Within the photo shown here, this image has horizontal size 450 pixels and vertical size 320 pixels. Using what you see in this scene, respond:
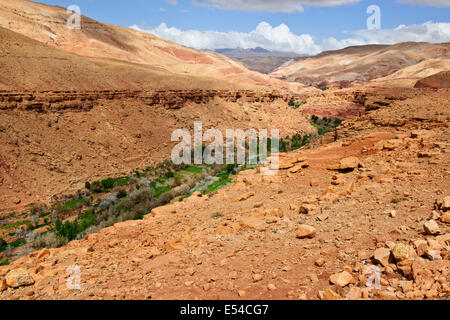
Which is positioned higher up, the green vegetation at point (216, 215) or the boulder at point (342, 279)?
the boulder at point (342, 279)

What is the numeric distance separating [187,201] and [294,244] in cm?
615

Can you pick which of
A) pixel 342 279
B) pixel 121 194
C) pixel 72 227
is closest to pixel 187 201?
→ pixel 342 279

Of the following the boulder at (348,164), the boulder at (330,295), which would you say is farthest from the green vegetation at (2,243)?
the boulder at (330,295)

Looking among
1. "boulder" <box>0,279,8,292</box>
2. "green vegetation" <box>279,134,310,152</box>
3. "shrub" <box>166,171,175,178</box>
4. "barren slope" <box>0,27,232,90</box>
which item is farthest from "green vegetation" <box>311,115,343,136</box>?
"boulder" <box>0,279,8,292</box>

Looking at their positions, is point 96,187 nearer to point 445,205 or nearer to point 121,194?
point 121,194

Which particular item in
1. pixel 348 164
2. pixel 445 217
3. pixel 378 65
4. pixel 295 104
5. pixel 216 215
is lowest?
pixel 216 215

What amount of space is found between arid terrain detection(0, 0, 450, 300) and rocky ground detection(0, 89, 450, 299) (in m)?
→ 0.03

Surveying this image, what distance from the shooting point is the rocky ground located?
432cm

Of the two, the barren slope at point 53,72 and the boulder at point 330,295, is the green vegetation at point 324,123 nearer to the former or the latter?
the barren slope at point 53,72

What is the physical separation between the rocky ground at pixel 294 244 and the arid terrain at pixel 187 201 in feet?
0.11

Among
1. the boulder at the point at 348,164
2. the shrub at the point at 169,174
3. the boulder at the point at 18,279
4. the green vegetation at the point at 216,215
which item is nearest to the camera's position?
the boulder at the point at 18,279

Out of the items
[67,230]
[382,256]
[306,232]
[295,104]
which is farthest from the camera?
[295,104]

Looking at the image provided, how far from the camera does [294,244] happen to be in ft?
18.7

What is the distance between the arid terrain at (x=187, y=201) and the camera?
4.73 metres
